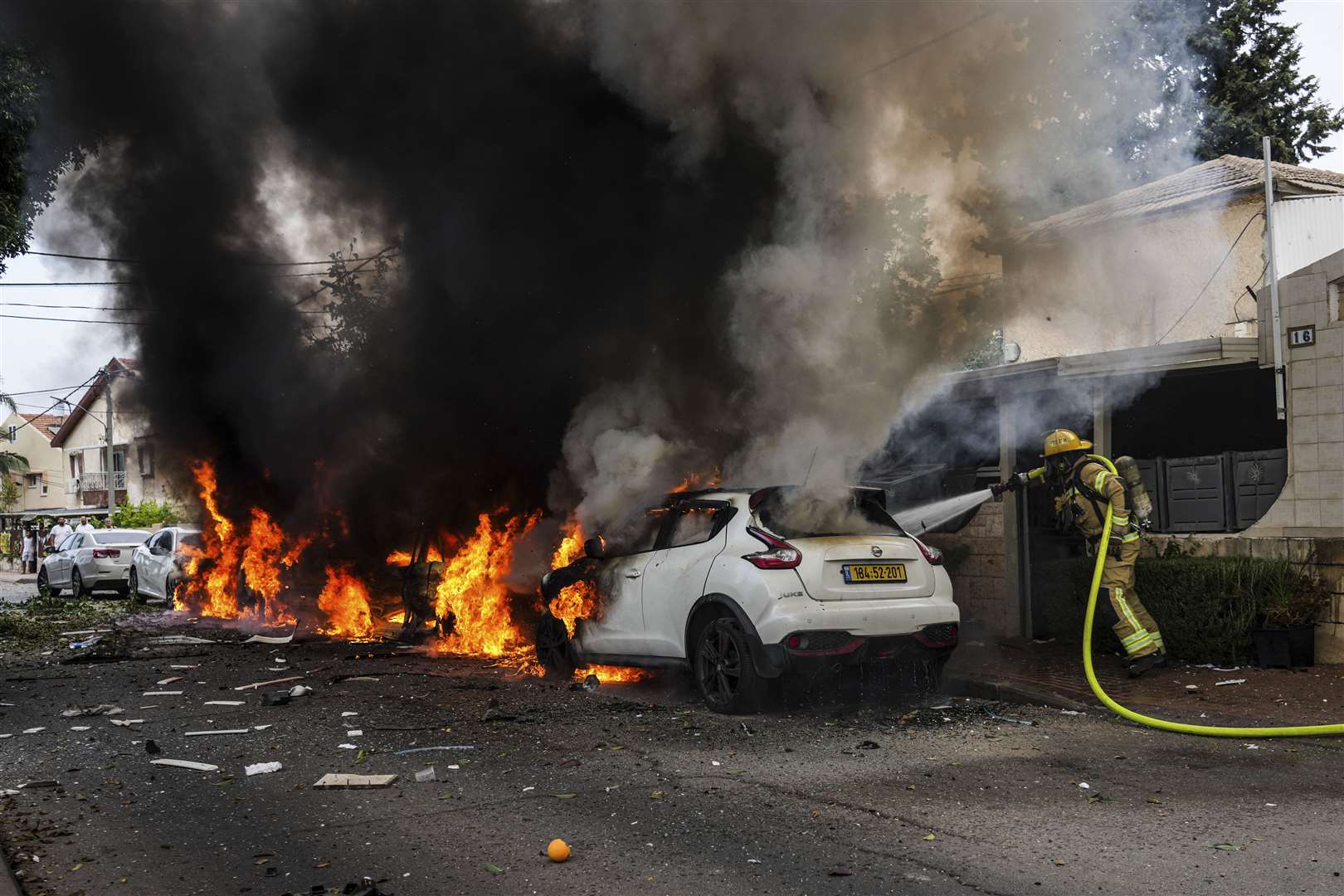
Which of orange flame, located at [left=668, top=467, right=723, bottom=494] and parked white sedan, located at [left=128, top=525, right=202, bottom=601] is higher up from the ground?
orange flame, located at [left=668, top=467, right=723, bottom=494]

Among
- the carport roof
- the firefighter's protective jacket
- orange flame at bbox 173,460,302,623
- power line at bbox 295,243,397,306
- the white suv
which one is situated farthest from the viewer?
orange flame at bbox 173,460,302,623

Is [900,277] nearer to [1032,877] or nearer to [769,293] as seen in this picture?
[769,293]

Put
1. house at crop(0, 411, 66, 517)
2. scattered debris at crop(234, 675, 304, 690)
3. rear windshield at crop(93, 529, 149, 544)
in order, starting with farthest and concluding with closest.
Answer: house at crop(0, 411, 66, 517), rear windshield at crop(93, 529, 149, 544), scattered debris at crop(234, 675, 304, 690)

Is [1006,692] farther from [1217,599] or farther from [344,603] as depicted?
[344,603]

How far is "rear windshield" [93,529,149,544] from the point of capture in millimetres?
21047

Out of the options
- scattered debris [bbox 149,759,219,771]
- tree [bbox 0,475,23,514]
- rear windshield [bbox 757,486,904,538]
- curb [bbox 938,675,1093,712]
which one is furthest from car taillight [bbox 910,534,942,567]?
tree [bbox 0,475,23,514]

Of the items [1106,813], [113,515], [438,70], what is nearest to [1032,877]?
[1106,813]

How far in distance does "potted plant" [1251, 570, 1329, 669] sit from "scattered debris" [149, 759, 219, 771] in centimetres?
793

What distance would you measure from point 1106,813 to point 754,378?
545 cm

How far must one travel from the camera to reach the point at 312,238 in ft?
50.5

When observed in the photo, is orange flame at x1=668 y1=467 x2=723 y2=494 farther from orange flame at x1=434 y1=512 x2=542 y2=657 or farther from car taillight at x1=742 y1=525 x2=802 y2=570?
car taillight at x1=742 y1=525 x2=802 y2=570

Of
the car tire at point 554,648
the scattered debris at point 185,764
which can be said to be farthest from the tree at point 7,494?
the scattered debris at point 185,764

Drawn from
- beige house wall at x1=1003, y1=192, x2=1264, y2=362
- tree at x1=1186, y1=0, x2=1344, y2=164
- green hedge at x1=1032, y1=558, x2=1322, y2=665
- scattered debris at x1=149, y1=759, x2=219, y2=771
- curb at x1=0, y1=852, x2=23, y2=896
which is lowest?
scattered debris at x1=149, y1=759, x2=219, y2=771

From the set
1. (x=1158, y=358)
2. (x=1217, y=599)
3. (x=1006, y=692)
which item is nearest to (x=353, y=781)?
(x=1006, y=692)
